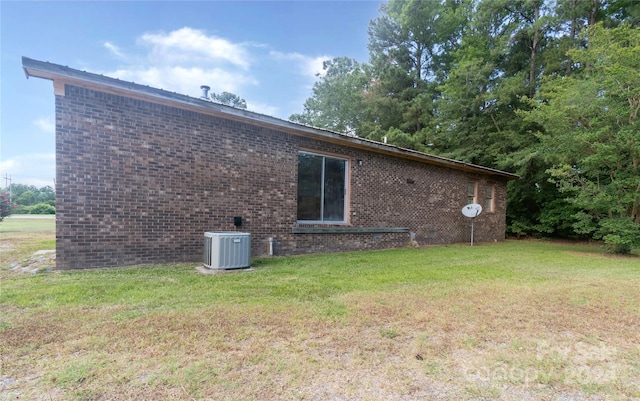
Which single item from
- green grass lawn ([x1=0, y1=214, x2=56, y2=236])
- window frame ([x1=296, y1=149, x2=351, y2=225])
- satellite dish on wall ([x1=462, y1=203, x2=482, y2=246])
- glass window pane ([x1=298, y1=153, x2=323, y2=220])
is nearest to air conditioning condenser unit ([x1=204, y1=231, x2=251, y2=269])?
window frame ([x1=296, y1=149, x2=351, y2=225])

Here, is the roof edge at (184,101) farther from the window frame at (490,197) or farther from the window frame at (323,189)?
the window frame at (490,197)

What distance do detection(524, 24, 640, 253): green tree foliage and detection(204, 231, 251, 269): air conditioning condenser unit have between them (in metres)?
→ 10.1

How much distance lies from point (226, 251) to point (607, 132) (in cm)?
1120

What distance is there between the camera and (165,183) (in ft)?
19.9

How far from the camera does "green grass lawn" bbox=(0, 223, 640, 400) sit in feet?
6.82

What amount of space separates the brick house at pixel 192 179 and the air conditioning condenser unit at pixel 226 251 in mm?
909

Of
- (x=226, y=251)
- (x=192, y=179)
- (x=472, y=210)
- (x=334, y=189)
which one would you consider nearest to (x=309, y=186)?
(x=334, y=189)

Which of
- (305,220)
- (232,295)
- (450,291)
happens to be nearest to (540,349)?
(450,291)

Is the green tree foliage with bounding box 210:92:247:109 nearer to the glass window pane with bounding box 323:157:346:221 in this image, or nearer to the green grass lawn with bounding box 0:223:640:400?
the glass window pane with bounding box 323:157:346:221

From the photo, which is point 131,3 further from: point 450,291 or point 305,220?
point 450,291

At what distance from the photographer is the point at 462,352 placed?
8.68 ft

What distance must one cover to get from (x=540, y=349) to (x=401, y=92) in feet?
66.8

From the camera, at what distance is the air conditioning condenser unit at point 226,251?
5633 millimetres

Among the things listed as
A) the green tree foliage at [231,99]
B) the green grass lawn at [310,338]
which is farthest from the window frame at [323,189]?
the green tree foliage at [231,99]
